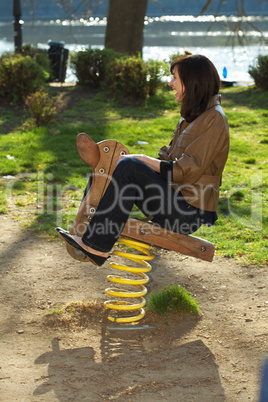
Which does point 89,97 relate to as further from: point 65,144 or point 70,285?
point 70,285

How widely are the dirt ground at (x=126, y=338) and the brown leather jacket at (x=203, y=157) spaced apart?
0.96m

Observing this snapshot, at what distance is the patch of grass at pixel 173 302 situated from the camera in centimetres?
419

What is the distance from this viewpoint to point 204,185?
3.79 meters

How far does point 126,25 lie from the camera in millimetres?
13602

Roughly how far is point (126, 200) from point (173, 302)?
41.2 inches

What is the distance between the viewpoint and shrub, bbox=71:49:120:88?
1241cm

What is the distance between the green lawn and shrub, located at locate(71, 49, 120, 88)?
0.33 metres

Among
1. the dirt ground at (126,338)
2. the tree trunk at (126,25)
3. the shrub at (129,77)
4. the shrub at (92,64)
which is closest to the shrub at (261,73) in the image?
the shrub at (129,77)

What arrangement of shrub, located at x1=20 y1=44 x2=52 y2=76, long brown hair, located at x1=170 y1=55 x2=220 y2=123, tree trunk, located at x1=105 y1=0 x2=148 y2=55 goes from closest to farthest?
long brown hair, located at x1=170 y1=55 x2=220 y2=123 → shrub, located at x1=20 y1=44 x2=52 y2=76 → tree trunk, located at x1=105 y1=0 x2=148 y2=55

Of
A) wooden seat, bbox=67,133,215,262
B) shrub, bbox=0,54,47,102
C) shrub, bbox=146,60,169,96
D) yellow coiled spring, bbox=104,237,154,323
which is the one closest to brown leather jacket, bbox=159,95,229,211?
wooden seat, bbox=67,133,215,262

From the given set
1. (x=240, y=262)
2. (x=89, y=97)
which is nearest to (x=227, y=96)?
(x=89, y=97)

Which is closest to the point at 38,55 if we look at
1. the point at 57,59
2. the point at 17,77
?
the point at 57,59

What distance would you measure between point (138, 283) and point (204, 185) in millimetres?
858

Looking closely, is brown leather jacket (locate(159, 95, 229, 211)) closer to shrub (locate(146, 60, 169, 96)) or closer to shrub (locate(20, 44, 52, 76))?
shrub (locate(146, 60, 169, 96))
